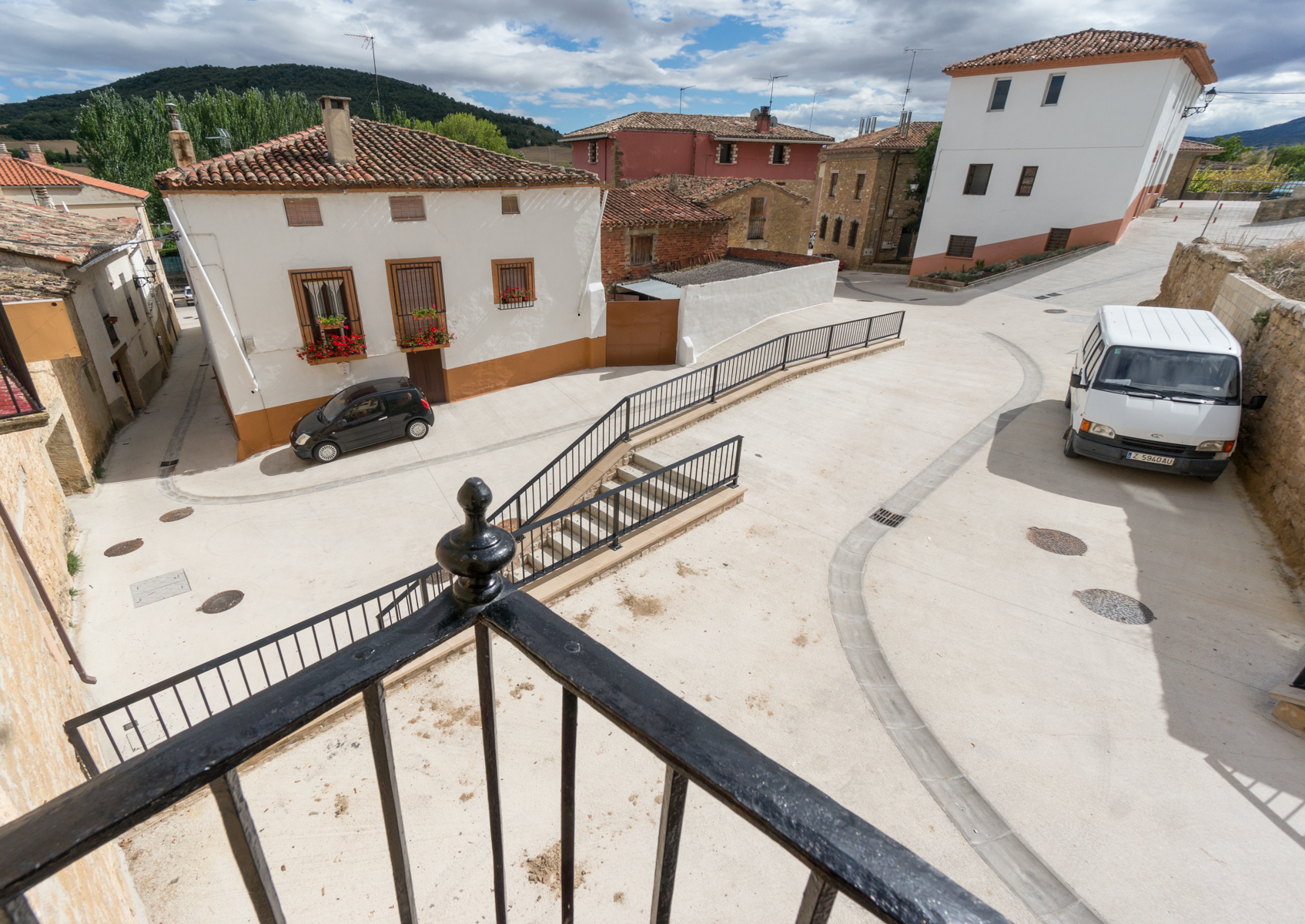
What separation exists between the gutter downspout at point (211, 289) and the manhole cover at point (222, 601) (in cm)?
607

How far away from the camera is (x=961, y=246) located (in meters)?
29.7

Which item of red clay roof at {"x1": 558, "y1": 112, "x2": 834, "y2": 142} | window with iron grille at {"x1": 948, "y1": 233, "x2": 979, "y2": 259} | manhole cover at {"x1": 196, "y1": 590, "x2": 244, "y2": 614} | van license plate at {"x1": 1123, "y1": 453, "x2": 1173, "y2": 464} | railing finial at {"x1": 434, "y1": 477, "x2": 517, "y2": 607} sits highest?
red clay roof at {"x1": 558, "y1": 112, "x2": 834, "y2": 142}

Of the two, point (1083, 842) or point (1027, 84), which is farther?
point (1027, 84)

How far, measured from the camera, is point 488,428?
1490cm

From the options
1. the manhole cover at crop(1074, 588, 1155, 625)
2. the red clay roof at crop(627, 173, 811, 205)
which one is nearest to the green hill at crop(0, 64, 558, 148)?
the red clay roof at crop(627, 173, 811, 205)

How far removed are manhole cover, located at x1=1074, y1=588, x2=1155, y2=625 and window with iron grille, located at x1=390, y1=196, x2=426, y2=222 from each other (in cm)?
1501

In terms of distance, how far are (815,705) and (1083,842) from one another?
94.2 inches

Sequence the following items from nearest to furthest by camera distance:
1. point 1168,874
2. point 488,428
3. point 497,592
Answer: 1. point 497,592
2. point 1168,874
3. point 488,428

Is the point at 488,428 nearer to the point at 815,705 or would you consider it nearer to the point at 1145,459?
the point at 815,705

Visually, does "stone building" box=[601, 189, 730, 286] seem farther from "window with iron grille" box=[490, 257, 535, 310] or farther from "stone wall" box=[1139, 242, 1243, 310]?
"stone wall" box=[1139, 242, 1243, 310]

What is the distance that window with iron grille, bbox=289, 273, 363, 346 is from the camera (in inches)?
528

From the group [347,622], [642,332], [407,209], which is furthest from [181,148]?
[347,622]

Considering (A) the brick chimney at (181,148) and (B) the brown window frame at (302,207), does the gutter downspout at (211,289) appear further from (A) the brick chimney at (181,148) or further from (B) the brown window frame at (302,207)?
(A) the brick chimney at (181,148)

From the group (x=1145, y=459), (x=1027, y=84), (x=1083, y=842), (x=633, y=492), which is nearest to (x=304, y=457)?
(x=633, y=492)
